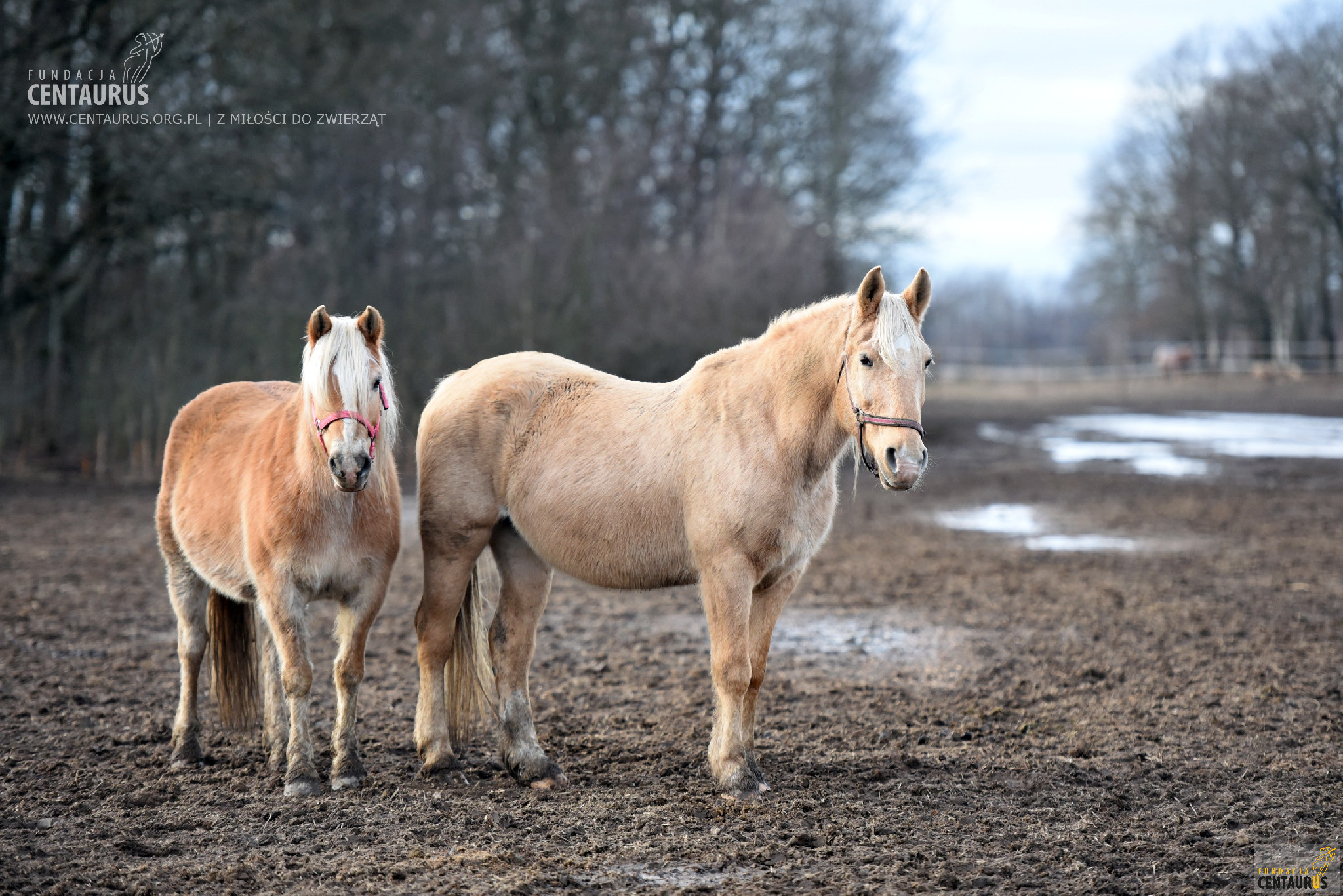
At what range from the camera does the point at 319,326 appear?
12.9 ft

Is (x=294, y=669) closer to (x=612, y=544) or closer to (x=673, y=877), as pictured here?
(x=612, y=544)

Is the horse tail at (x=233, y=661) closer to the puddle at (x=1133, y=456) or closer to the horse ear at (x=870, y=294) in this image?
the horse ear at (x=870, y=294)

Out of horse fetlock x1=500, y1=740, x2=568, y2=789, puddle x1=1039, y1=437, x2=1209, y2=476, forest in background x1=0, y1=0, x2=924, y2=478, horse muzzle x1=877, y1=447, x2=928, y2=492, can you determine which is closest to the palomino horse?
horse fetlock x1=500, y1=740, x2=568, y2=789

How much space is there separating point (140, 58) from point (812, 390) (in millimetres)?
11869

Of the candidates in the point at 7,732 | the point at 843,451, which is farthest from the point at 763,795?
the point at 7,732

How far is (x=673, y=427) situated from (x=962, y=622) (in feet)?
12.0

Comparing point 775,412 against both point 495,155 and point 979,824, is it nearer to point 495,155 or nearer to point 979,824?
point 979,824

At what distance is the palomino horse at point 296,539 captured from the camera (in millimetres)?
3896

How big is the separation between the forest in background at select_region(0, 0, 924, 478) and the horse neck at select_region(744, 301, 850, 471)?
1139 centimetres

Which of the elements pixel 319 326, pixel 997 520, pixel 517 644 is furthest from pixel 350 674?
pixel 997 520

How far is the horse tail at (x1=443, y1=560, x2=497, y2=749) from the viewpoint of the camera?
4480 millimetres

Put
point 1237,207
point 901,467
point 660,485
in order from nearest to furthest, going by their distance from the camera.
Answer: point 901,467 < point 660,485 < point 1237,207

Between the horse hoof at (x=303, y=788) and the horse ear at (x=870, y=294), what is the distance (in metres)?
2.72

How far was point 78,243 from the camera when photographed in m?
14.1
